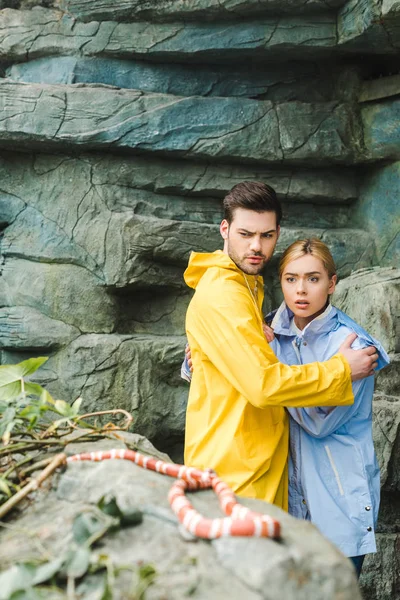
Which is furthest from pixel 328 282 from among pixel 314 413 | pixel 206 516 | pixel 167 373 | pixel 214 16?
pixel 214 16

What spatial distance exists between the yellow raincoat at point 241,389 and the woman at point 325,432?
11 centimetres

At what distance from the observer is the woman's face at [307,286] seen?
114 inches

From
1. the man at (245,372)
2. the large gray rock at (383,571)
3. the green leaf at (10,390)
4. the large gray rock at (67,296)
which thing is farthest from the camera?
the large gray rock at (67,296)

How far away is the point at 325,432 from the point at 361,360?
33cm

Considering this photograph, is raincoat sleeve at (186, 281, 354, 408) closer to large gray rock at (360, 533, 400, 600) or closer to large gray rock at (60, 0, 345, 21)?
large gray rock at (360, 533, 400, 600)

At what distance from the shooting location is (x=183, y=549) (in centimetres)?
149

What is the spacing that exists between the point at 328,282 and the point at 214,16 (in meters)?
3.27

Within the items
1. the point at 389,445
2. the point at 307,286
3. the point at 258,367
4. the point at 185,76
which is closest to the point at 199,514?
the point at 258,367

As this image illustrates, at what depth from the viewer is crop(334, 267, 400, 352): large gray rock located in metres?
4.58

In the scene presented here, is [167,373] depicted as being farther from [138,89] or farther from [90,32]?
[90,32]

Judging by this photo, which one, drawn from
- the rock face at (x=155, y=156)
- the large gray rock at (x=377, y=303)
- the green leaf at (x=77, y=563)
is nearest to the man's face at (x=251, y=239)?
the green leaf at (x=77, y=563)

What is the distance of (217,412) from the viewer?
2.62 metres

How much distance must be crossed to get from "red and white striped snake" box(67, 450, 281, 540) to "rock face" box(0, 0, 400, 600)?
11.5 ft

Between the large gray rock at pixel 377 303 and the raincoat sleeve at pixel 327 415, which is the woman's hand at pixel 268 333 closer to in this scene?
the raincoat sleeve at pixel 327 415
